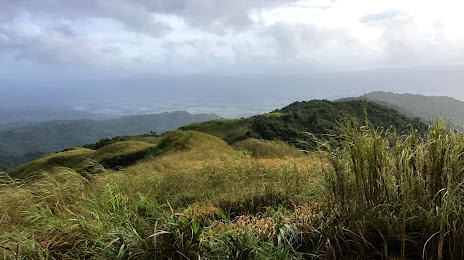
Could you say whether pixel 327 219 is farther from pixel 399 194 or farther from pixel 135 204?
pixel 135 204

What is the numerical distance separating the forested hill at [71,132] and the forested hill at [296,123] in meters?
86.8

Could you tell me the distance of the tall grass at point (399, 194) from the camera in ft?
11.1

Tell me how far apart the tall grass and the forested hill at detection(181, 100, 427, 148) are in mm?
16923

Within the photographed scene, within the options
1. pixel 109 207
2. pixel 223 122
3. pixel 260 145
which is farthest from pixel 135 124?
pixel 109 207

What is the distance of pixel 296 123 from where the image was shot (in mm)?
28297

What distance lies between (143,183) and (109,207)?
2248mm

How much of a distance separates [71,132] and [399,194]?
546 feet

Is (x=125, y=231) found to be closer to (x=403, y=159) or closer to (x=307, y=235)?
(x=307, y=235)

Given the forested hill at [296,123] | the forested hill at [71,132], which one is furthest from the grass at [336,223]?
the forested hill at [71,132]

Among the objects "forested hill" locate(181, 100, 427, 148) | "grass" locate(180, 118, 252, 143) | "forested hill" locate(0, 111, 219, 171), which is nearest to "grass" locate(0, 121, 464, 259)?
"forested hill" locate(181, 100, 427, 148)

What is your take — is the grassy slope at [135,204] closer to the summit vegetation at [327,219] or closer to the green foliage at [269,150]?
the summit vegetation at [327,219]

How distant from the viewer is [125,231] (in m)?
4.04

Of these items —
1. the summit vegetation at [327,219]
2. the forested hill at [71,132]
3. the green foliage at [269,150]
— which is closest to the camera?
the summit vegetation at [327,219]

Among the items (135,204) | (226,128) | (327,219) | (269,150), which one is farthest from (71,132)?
(327,219)
